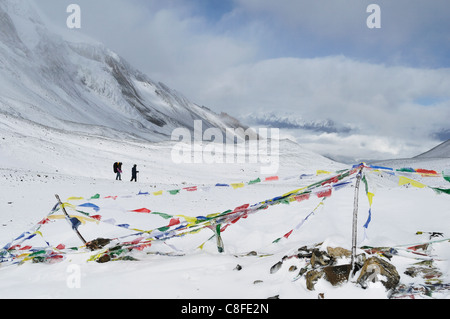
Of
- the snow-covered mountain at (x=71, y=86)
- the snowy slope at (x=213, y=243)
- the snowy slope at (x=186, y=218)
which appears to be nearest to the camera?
the snowy slope at (x=213, y=243)

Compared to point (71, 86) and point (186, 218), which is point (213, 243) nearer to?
point (186, 218)

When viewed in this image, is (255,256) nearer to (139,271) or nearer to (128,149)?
(139,271)

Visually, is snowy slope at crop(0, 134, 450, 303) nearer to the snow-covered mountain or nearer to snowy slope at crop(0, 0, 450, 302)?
snowy slope at crop(0, 0, 450, 302)

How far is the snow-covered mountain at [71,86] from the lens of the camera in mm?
59875

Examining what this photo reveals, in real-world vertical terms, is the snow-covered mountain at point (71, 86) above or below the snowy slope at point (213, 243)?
above

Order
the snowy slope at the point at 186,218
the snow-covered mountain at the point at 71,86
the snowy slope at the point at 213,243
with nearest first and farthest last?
the snowy slope at the point at 213,243 → the snowy slope at the point at 186,218 → the snow-covered mountain at the point at 71,86

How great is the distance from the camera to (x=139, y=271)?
5.17 metres

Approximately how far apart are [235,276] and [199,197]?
33.1 feet

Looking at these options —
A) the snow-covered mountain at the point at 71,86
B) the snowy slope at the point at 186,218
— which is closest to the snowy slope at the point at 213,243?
the snowy slope at the point at 186,218

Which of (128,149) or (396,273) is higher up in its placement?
(128,149)

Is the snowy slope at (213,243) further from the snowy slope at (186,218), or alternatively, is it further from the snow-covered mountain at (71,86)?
the snow-covered mountain at (71,86)
